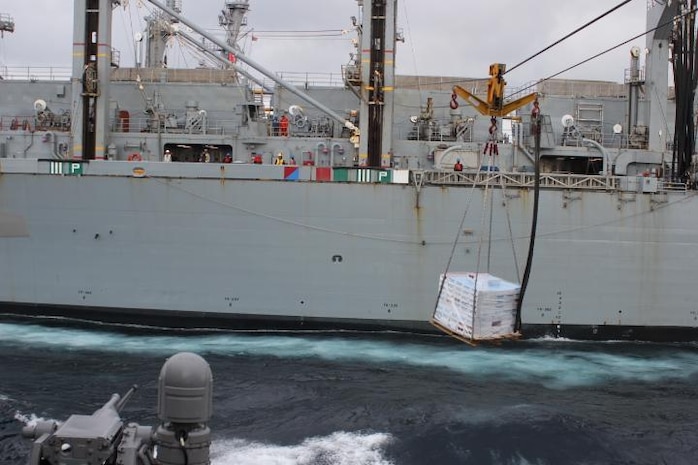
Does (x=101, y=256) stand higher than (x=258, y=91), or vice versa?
(x=258, y=91)

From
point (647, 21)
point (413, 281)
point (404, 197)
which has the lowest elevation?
point (413, 281)

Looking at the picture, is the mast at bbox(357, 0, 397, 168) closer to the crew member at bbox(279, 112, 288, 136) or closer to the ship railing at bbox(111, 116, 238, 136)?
the crew member at bbox(279, 112, 288, 136)

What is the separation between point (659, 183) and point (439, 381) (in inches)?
355

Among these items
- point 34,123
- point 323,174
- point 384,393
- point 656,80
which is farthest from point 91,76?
point 656,80

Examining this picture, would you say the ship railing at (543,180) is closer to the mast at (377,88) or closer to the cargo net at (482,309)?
the mast at (377,88)

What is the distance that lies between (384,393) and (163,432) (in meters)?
8.68

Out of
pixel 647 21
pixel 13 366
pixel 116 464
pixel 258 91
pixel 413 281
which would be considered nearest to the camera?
pixel 116 464

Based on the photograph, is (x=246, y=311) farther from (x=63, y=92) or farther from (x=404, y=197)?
(x=63, y=92)

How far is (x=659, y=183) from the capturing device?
17594mm

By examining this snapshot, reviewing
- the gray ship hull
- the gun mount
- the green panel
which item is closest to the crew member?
the gray ship hull

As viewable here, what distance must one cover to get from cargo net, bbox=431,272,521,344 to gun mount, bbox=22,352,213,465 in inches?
235

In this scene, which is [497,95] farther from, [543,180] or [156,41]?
[156,41]

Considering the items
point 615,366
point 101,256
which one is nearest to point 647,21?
point 615,366

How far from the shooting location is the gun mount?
408 centimetres
